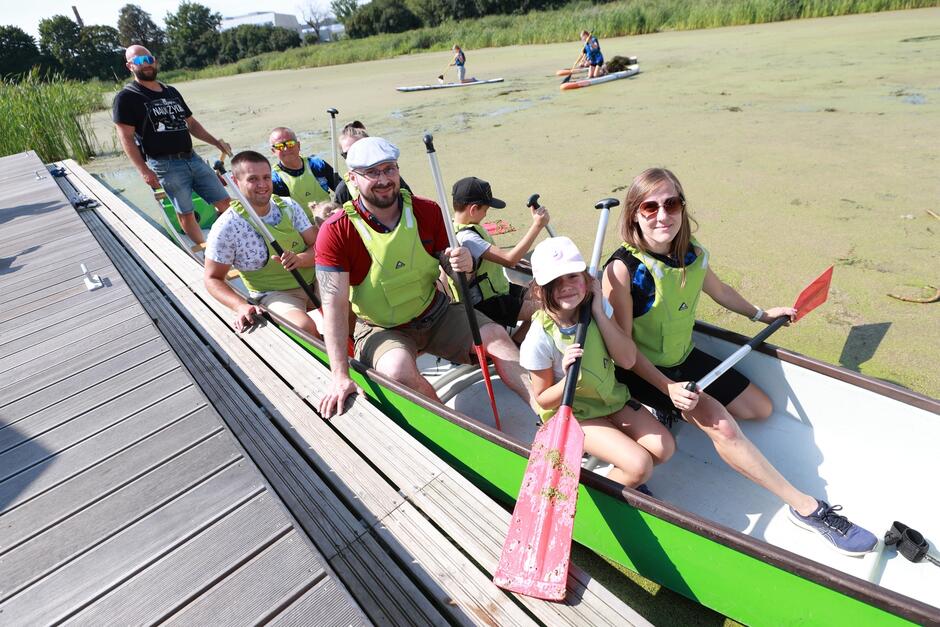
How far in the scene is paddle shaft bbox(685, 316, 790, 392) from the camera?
6.28 ft

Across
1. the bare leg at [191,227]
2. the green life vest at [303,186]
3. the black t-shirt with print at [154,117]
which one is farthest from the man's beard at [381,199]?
the bare leg at [191,227]

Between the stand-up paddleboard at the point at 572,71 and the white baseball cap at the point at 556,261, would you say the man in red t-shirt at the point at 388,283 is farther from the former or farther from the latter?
the stand-up paddleboard at the point at 572,71

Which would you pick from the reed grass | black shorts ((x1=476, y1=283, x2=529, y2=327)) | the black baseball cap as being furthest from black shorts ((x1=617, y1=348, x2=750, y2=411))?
the reed grass

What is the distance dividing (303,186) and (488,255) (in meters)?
2.03

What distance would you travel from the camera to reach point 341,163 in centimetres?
782

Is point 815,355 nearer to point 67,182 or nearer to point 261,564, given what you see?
point 261,564

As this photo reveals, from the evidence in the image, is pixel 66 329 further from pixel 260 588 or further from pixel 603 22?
pixel 603 22

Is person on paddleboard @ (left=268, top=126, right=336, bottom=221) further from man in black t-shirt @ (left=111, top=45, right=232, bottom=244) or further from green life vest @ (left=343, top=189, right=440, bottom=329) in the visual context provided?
green life vest @ (left=343, top=189, right=440, bottom=329)

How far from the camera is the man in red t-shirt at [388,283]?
216 centimetres

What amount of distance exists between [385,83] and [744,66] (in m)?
9.60

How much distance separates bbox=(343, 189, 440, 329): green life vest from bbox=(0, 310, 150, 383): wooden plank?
1.05 metres

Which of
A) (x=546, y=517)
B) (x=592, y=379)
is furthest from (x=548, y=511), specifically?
(x=592, y=379)

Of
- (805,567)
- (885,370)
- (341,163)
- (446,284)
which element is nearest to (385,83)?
(341,163)

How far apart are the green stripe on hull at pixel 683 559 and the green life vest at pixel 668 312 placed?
0.70 meters
